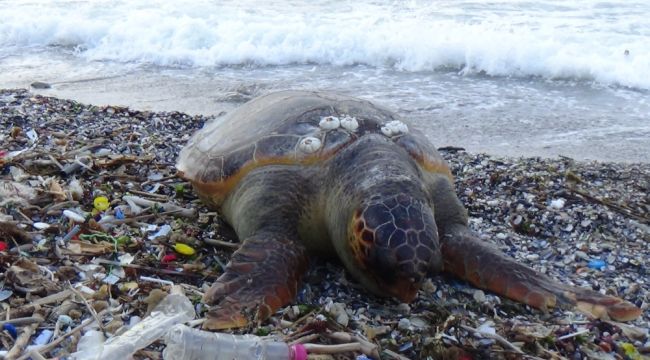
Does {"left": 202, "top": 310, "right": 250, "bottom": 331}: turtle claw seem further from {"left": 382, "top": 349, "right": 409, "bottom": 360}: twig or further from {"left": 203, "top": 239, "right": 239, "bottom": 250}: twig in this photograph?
{"left": 203, "top": 239, "right": 239, "bottom": 250}: twig

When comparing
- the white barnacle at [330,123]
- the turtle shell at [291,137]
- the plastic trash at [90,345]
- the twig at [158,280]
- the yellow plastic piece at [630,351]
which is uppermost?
the white barnacle at [330,123]

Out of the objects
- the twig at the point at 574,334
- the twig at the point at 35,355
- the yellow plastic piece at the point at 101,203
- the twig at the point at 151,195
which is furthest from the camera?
the twig at the point at 151,195

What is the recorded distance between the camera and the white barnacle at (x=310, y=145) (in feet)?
10.9

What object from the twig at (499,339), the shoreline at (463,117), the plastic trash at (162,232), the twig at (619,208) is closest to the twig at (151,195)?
the plastic trash at (162,232)

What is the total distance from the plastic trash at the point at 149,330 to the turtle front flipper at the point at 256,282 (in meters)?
0.10

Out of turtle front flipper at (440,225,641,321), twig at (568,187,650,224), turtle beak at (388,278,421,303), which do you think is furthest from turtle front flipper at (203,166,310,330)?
A: twig at (568,187,650,224)

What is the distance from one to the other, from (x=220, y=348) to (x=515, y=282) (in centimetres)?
144

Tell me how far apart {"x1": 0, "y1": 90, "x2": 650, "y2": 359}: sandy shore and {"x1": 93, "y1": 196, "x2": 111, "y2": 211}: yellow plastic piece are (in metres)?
0.02

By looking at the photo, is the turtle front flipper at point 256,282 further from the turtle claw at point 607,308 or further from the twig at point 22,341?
the turtle claw at point 607,308

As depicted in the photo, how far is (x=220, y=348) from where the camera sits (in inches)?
88.7

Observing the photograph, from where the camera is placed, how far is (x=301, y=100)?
3.92 metres

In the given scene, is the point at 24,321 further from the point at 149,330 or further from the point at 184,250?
the point at 184,250

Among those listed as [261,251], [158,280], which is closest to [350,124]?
[261,251]

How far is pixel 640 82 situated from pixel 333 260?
26.7 ft
